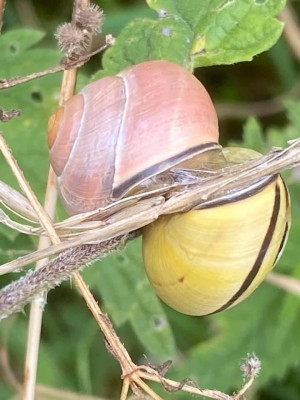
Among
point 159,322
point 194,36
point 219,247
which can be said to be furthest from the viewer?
point 159,322

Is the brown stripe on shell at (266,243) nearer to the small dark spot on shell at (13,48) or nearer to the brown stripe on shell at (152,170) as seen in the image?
the brown stripe on shell at (152,170)

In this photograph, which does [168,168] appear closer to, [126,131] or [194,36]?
[126,131]

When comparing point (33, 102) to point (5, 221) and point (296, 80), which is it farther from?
point (296, 80)

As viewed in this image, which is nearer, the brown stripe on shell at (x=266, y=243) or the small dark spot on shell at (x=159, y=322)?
the brown stripe on shell at (x=266, y=243)

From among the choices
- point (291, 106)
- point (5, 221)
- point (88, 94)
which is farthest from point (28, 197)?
point (291, 106)

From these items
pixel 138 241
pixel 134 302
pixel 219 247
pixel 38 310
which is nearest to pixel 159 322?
pixel 134 302

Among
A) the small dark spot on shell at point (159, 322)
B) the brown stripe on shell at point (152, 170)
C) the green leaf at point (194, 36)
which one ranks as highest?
the green leaf at point (194, 36)

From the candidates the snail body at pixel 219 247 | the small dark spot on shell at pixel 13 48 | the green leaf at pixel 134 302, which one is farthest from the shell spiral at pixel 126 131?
the green leaf at pixel 134 302
